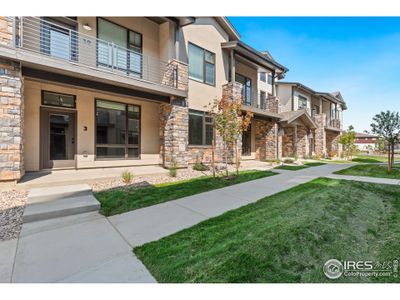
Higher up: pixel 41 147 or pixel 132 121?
pixel 132 121

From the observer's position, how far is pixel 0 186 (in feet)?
18.7

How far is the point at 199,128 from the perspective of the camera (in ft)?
38.6

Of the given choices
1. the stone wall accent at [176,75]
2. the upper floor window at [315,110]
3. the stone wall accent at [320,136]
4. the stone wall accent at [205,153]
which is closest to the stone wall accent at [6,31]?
the stone wall accent at [176,75]

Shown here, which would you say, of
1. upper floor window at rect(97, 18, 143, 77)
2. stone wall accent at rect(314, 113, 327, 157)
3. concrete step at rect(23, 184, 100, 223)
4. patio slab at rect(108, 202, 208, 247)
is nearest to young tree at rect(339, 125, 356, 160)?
stone wall accent at rect(314, 113, 327, 157)

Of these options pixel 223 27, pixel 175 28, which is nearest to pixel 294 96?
pixel 223 27

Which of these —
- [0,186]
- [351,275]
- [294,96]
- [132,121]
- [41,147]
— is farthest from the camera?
[294,96]

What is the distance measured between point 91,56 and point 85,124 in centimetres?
296

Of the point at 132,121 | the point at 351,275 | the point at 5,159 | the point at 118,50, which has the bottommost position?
the point at 351,275

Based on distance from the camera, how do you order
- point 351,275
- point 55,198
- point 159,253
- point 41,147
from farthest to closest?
point 41,147 < point 55,198 < point 159,253 < point 351,275

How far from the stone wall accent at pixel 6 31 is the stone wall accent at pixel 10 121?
1.83ft

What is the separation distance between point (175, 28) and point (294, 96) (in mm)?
14975

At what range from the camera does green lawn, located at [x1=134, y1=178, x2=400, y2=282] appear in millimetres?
2535

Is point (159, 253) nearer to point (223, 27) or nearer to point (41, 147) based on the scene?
point (41, 147)

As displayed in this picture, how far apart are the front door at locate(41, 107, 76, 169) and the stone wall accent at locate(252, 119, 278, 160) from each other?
40.9ft
